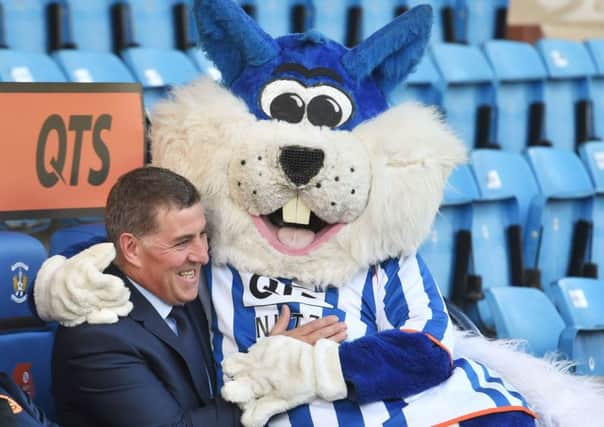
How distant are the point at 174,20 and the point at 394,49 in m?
2.60

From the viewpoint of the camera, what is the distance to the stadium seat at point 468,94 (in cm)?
458

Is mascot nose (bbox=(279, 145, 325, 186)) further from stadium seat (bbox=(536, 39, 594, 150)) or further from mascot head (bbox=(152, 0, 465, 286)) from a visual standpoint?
stadium seat (bbox=(536, 39, 594, 150))

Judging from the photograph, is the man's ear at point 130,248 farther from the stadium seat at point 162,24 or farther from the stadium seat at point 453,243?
the stadium seat at point 162,24

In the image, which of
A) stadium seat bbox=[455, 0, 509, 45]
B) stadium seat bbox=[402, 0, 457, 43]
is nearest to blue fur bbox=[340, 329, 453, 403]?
stadium seat bbox=[402, 0, 457, 43]

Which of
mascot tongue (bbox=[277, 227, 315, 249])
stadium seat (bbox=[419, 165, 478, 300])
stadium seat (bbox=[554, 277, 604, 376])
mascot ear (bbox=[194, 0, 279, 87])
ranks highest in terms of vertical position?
mascot ear (bbox=[194, 0, 279, 87])

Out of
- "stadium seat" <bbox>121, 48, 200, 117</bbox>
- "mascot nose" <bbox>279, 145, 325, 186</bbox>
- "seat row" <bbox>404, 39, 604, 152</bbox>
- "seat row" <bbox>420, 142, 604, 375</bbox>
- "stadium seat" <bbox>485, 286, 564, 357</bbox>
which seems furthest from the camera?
"seat row" <bbox>404, 39, 604, 152</bbox>

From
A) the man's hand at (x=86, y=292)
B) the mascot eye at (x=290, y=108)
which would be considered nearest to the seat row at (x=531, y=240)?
the mascot eye at (x=290, y=108)

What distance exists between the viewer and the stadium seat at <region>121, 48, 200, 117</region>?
154 inches

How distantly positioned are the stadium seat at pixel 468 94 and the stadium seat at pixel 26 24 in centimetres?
173

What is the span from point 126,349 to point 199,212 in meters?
0.30

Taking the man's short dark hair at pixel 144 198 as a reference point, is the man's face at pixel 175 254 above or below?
below

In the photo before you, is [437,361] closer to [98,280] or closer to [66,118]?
[98,280]

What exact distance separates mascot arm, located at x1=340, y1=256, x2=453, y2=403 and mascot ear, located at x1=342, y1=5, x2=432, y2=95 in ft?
1.49

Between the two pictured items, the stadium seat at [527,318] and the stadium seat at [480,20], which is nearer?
the stadium seat at [527,318]
